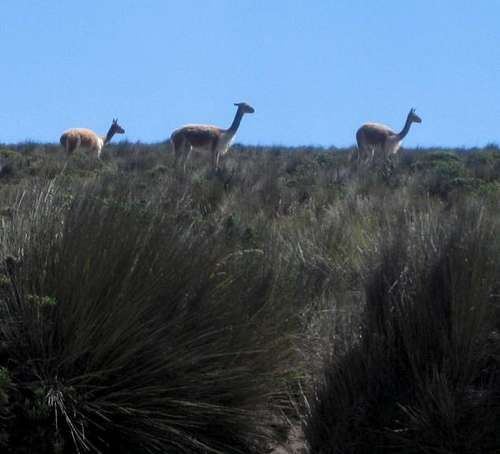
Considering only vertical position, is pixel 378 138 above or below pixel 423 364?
above

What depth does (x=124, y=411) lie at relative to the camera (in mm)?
5980

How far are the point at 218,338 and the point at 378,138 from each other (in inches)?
1103

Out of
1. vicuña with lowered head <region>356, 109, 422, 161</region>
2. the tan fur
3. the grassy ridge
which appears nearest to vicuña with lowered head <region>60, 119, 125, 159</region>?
the tan fur

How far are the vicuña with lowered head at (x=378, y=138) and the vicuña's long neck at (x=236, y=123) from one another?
14.5ft

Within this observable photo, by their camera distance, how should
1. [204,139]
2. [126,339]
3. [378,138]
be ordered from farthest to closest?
[378,138], [204,139], [126,339]

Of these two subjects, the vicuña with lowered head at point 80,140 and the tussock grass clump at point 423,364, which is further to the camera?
the vicuña with lowered head at point 80,140

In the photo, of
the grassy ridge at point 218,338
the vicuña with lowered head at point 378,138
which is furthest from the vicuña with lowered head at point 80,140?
the grassy ridge at point 218,338

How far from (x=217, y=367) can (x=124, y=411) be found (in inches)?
28.8

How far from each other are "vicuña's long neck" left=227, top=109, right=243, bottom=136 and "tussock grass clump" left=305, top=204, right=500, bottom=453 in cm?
2353

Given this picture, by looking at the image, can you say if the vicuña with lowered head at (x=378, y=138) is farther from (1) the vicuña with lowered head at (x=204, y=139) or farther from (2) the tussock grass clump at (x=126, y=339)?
(2) the tussock grass clump at (x=126, y=339)

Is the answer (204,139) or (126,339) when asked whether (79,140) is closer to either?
(204,139)

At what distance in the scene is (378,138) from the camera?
34.1 metres

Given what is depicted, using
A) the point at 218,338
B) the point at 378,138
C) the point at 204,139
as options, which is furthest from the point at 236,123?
the point at 218,338

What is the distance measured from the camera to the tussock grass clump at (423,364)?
6.17 m
